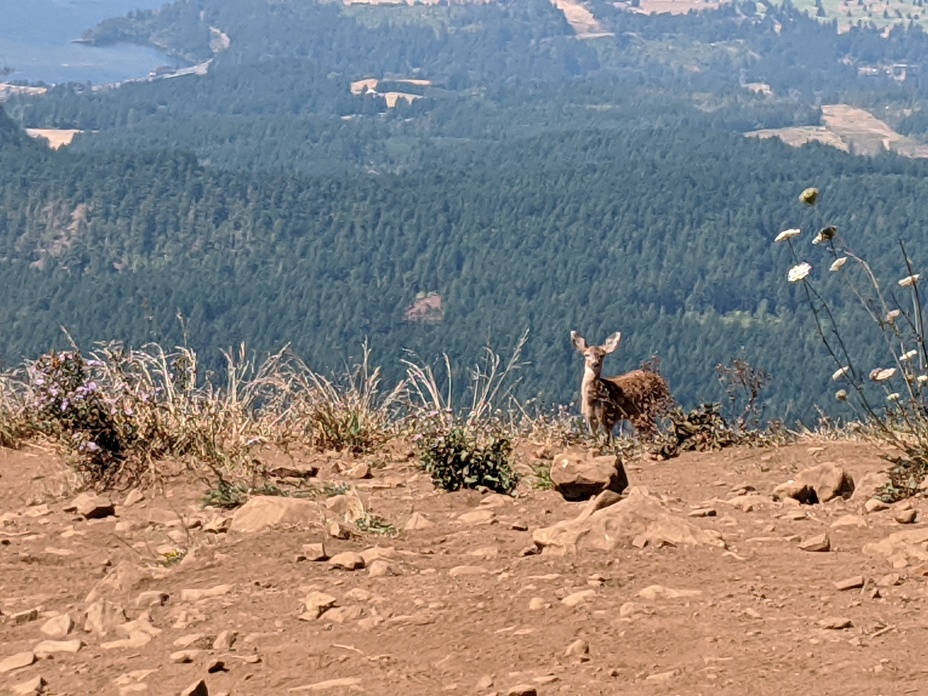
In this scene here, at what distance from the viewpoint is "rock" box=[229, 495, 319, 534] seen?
6.43 m

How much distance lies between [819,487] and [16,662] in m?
3.29

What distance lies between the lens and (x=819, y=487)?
677 centimetres

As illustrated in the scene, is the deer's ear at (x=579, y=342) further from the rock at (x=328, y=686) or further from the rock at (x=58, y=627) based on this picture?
the rock at (x=328, y=686)

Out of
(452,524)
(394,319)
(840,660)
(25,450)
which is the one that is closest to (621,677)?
(840,660)

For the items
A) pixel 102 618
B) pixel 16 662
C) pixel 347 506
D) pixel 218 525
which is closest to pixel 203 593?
pixel 102 618

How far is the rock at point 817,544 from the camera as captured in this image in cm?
563

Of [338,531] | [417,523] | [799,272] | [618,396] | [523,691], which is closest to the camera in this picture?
[523,691]

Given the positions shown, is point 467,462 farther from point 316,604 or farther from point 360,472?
point 316,604

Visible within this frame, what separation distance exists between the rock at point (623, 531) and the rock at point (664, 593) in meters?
0.50

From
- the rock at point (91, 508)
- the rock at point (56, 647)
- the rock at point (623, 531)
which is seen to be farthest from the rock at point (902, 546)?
the rock at point (91, 508)

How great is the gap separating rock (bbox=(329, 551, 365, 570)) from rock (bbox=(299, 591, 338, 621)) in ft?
1.08

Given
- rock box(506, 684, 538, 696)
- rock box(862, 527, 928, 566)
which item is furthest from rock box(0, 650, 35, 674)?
rock box(862, 527, 928, 566)

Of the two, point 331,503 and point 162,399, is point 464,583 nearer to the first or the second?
point 331,503

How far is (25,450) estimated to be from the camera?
8977mm
